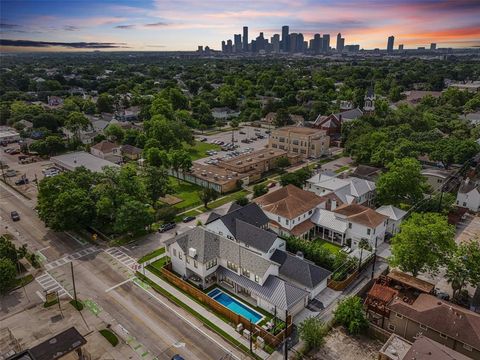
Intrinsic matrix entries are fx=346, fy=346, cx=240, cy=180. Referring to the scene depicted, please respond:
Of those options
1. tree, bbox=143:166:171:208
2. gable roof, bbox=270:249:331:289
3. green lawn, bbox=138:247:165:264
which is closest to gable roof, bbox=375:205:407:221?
gable roof, bbox=270:249:331:289

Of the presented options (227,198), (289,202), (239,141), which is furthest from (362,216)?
(239,141)

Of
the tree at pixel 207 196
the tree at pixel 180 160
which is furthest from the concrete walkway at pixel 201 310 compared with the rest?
the tree at pixel 180 160

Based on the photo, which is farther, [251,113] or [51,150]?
[251,113]

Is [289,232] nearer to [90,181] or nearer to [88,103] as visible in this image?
[90,181]

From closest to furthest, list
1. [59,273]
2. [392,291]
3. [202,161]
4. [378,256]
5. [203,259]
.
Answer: [392,291] < [203,259] < [59,273] < [378,256] < [202,161]

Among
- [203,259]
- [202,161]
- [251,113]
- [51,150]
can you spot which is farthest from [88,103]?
[203,259]

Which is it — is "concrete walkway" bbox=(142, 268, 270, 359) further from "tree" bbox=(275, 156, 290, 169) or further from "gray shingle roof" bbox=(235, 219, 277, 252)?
"tree" bbox=(275, 156, 290, 169)
